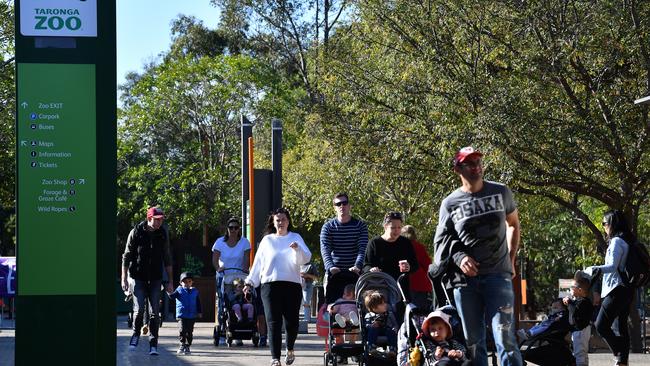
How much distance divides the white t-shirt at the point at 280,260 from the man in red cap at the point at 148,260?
264 cm

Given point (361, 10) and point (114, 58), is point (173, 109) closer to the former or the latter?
point (361, 10)

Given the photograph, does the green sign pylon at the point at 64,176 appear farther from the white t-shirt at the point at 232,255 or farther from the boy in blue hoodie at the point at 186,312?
A: the white t-shirt at the point at 232,255

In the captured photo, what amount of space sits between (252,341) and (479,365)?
10.1 meters

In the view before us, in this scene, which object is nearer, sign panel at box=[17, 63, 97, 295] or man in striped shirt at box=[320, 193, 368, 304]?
sign panel at box=[17, 63, 97, 295]

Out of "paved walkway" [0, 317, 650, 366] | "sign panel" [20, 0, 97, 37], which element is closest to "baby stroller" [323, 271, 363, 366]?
"paved walkway" [0, 317, 650, 366]

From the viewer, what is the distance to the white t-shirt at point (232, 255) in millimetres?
18891

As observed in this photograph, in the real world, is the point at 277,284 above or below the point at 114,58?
below

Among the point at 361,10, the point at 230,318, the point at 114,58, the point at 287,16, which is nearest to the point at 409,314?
the point at 114,58

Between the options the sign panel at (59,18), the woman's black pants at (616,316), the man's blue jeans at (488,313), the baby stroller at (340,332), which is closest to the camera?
the man's blue jeans at (488,313)

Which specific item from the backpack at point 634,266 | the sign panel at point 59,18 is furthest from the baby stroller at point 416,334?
the sign panel at point 59,18

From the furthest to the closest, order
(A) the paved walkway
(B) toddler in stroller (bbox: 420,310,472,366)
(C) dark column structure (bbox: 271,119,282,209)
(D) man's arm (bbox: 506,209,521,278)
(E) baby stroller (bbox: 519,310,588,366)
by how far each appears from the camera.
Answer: (C) dark column structure (bbox: 271,119,282,209)
(A) the paved walkway
(E) baby stroller (bbox: 519,310,588,366)
(B) toddler in stroller (bbox: 420,310,472,366)
(D) man's arm (bbox: 506,209,521,278)

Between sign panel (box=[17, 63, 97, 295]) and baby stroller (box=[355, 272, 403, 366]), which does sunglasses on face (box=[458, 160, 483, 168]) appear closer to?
sign panel (box=[17, 63, 97, 295])

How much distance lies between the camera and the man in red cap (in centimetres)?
1647

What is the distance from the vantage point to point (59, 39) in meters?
10.1
